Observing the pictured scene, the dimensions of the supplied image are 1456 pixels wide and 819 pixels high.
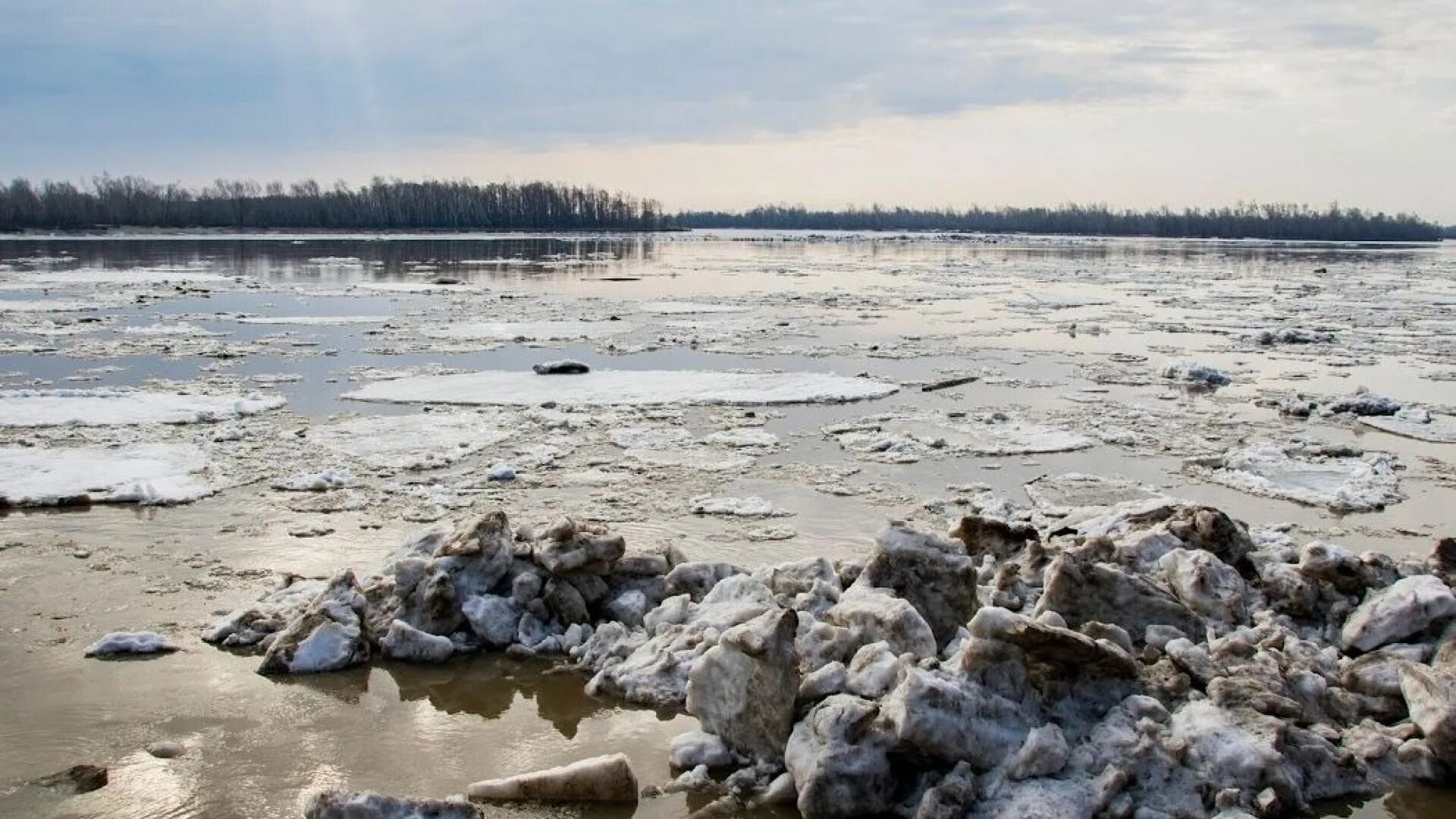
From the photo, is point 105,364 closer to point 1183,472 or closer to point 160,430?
point 160,430

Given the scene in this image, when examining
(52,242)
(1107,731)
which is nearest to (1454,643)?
(1107,731)

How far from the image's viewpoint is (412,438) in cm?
1251

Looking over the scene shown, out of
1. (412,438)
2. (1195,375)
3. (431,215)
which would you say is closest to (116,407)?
(412,438)

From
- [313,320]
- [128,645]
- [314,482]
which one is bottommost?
[128,645]

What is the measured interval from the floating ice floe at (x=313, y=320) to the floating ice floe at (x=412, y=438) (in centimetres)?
1371

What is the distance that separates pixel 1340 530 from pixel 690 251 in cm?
7624

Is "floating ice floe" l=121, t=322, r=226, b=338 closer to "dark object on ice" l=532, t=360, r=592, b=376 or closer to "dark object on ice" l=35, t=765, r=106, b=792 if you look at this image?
"dark object on ice" l=532, t=360, r=592, b=376

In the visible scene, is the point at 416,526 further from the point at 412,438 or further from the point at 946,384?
the point at 946,384

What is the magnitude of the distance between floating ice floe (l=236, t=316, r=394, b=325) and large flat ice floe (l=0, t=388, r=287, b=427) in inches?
421

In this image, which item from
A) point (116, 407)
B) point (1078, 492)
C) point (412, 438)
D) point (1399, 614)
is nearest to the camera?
point (1399, 614)

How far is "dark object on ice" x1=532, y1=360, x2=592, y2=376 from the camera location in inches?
696

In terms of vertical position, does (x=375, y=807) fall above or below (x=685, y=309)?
below

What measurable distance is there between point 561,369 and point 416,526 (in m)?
8.99

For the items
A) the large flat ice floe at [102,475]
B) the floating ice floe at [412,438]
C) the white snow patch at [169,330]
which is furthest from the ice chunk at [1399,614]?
the white snow patch at [169,330]
